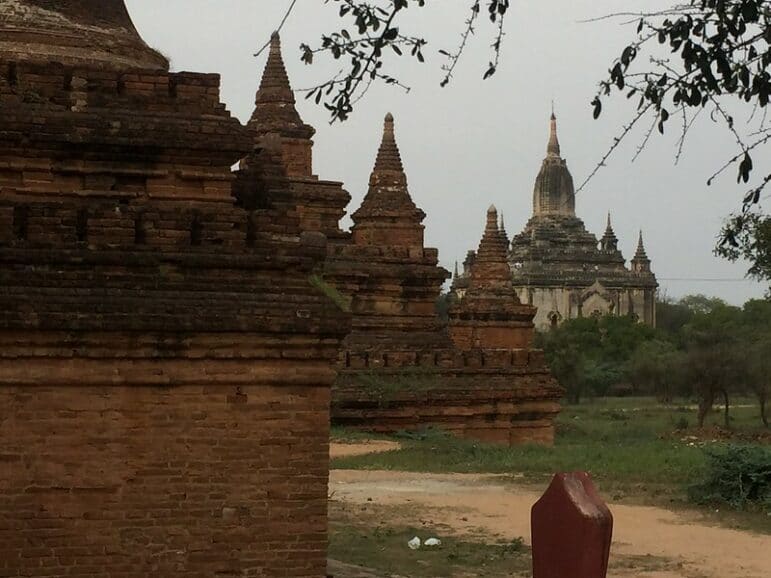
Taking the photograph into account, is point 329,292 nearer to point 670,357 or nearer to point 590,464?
point 590,464

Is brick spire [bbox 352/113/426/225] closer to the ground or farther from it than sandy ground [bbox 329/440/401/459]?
farther from it

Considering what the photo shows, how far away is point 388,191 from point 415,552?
1460 cm

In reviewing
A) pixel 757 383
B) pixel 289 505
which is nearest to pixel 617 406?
pixel 757 383

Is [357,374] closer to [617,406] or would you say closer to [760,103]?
[760,103]

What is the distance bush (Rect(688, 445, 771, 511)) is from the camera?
50.8ft

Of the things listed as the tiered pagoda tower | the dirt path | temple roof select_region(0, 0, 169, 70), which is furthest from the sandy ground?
the tiered pagoda tower

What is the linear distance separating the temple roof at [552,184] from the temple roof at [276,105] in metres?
43.2

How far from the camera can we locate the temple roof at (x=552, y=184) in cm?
6931

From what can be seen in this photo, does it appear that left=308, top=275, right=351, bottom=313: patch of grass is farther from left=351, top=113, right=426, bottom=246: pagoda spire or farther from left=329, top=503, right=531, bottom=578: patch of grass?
left=351, top=113, right=426, bottom=246: pagoda spire

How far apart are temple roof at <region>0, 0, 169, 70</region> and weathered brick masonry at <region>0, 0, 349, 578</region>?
91cm

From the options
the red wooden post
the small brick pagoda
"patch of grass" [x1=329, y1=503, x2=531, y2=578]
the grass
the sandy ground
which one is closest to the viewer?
the red wooden post

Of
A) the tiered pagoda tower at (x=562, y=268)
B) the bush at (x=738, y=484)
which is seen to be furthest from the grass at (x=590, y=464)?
the tiered pagoda tower at (x=562, y=268)

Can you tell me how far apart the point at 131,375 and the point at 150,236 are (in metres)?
0.85

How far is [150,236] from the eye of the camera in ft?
27.3
